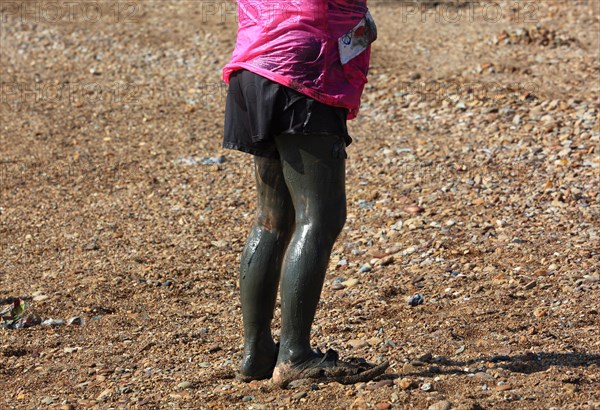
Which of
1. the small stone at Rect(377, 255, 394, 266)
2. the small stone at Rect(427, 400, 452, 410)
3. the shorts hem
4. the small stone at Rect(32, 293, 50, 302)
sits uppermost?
the shorts hem

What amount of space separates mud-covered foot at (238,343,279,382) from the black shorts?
32.7 inches

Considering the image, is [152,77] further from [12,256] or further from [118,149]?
[12,256]

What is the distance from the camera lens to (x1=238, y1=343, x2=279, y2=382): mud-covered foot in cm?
386

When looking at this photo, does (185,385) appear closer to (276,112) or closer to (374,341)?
(374,341)

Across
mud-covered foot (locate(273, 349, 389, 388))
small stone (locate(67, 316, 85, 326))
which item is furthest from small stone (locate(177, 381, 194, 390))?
small stone (locate(67, 316, 85, 326))

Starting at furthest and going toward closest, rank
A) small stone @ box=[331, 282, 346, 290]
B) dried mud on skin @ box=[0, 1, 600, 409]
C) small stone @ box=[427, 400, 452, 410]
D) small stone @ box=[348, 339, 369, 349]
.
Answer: small stone @ box=[331, 282, 346, 290] → small stone @ box=[348, 339, 369, 349] → dried mud on skin @ box=[0, 1, 600, 409] → small stone @ box=[427, 400, 452, 410]

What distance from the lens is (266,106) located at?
3488 millimetres

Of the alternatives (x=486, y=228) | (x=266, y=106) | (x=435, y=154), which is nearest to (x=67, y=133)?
(x=435, y=154)

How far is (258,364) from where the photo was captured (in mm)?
3863

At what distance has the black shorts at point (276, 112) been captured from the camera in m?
3.48

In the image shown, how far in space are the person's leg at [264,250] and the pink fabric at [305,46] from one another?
36 centimetres

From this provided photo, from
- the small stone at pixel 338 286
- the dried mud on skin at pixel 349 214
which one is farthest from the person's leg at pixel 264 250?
the small stone at pixel 338 286

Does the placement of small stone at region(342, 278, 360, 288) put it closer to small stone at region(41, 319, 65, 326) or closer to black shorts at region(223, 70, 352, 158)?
small stone at region(41, 319, 65, 326)

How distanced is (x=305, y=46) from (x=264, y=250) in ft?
2.62
